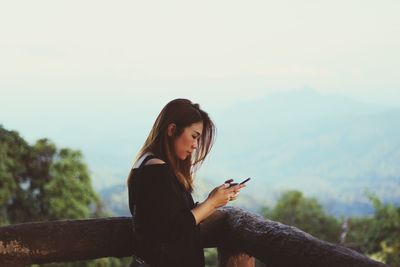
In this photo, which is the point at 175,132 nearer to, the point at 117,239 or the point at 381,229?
the point at 117,239

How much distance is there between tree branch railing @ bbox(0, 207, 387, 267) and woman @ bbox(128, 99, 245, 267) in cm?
22

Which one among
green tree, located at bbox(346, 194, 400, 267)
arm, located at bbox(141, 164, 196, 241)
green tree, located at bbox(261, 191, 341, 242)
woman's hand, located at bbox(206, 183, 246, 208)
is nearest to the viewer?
arm, located at bbox(141, 164, 196, 241)

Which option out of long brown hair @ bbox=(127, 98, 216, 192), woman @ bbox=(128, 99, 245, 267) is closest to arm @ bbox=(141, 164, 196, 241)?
woman @ bbox=(128, 99, 245, 267)

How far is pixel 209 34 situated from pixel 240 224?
5535 inches

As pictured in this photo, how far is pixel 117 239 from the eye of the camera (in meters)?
2.70

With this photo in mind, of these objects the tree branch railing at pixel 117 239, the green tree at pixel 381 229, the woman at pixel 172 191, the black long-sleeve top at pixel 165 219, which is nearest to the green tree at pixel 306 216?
the green tree at pixel 381 229

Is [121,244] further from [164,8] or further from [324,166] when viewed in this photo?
[324,166]

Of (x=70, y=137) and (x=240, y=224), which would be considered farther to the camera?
(x=70, y=137)

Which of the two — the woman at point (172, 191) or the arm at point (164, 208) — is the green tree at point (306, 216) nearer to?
the woman at point (172, 191)

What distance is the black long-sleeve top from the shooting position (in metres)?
2.21

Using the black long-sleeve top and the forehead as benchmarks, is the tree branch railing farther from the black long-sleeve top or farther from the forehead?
the forehead

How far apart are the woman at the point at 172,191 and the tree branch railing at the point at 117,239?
0.72 ft

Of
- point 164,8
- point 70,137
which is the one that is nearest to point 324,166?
point 164,8

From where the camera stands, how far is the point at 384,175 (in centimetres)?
13050
